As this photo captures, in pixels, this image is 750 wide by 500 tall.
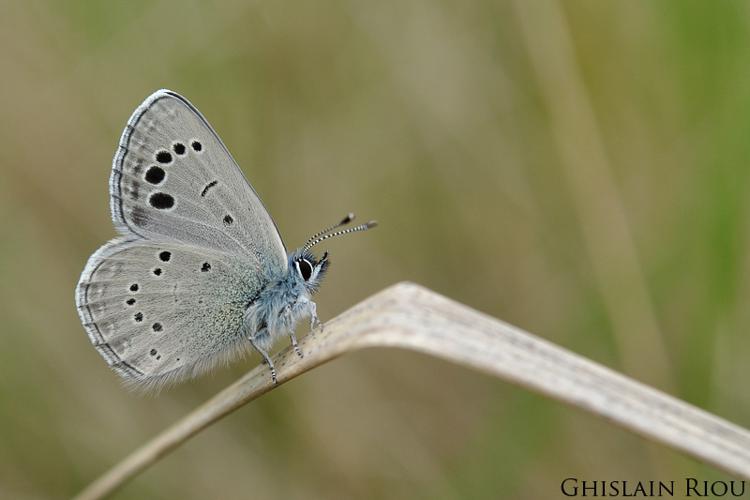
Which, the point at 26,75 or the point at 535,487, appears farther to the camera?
the point at 26,75

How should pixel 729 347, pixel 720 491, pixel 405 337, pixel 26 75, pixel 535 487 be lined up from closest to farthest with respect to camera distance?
pixel 405 337
pixel 720 491
pixel 729 347
pixel 535 487
pixel 26 75

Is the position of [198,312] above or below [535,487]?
above

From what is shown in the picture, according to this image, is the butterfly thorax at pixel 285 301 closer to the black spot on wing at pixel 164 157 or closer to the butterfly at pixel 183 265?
the butterfly at pixel 183 265

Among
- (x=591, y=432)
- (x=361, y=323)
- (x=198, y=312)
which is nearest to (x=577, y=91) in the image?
(x=591, y=432)

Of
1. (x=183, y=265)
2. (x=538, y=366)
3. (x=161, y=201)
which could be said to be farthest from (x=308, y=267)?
(x=538, y=366)

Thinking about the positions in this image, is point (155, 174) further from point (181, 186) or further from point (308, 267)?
point (308, 267)

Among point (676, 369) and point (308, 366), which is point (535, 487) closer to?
point (676, 369)

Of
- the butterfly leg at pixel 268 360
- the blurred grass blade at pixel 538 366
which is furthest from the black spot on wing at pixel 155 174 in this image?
the blurred grass blade at pixel 538 366

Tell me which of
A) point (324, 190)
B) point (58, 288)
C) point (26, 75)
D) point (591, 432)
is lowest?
point (591, 432)
